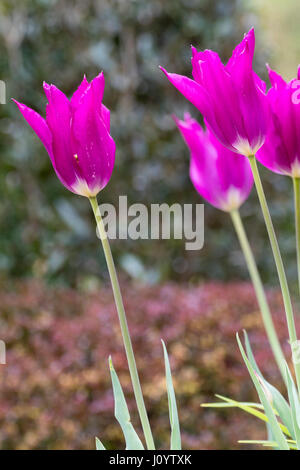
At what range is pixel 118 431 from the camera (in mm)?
2086

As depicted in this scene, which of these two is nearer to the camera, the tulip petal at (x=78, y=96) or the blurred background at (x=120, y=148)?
the tulip petal at (x=78, y=96)

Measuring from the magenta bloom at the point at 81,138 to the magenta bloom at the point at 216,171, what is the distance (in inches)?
→ 9.8

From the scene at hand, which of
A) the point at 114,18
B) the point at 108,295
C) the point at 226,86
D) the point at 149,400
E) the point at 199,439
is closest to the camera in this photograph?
the point at 226,86

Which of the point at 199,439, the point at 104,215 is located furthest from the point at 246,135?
the point at 104,215

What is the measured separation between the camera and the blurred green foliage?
10.3 ft

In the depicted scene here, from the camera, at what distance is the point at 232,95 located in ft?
1.94

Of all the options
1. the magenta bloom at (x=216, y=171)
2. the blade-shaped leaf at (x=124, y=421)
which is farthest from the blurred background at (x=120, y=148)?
the blade-shaped leaf at (x=124, y=421)

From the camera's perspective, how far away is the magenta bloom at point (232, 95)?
0.58 meters

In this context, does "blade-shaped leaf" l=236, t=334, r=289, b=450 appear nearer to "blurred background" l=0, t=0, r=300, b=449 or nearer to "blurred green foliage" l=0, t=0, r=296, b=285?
"blurred background" l=0, t=0, r=300, b=449

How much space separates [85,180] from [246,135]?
13 centimetres

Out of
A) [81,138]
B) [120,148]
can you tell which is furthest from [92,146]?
[120,148]

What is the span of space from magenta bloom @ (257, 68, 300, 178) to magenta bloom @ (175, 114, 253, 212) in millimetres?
203

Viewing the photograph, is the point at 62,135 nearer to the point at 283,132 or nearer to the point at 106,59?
the point at 283,132

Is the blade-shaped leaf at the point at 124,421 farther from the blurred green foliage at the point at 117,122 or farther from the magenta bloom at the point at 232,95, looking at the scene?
the blurred green foliage at the point at 117,122
